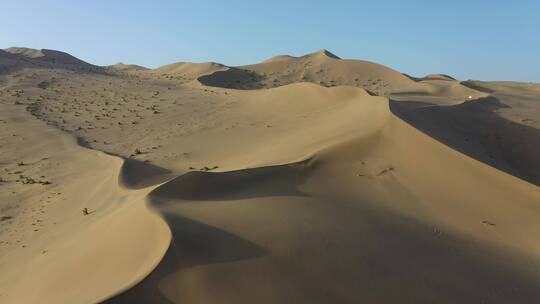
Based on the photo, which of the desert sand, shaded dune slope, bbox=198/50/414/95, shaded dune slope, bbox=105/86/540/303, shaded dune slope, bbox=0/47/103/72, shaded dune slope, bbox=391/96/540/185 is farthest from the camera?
shaded dune slope, bbox=0/47/103/72

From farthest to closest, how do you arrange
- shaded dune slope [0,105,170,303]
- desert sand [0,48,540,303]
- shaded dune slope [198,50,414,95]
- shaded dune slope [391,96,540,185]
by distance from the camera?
shaded dune slope [198,50,414,95] → shaded dune slope [391,96,540,185] → shaded dune slope [0,105,170,303] → desert sand [0,48,540,303]

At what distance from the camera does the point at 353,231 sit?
15.5ft

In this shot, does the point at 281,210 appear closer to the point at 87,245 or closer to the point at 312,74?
the point at 87,245

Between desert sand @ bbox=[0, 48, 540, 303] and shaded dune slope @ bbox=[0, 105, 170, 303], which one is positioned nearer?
desert sand @ bbox=[0, 48, 540, 303]

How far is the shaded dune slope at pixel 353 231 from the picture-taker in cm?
386

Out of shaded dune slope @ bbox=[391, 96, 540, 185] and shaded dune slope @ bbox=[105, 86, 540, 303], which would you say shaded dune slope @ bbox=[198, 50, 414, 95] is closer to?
shaded dune slope @ bbox=[391, 96, 540, 185]

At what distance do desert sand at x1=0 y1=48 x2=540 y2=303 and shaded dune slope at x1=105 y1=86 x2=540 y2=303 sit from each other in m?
0.02

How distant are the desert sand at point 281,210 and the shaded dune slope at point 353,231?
0.02 metres

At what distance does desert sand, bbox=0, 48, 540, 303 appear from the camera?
396cm

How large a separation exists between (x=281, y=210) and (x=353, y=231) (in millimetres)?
840

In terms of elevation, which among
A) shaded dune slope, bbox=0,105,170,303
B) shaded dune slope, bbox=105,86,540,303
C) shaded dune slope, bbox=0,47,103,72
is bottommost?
shaded dune slope, bbox=0,105,170,303

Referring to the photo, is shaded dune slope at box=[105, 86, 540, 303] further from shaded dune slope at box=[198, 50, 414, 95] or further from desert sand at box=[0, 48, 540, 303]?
shaded dune slope at box=[198, 50, 414, 95]

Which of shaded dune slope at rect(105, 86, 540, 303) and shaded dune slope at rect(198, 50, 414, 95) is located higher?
shaded dune slope at rect(198, 50, 414, 95)

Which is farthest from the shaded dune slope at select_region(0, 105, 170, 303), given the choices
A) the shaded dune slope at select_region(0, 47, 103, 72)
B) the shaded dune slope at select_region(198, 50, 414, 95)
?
the shaded dune slope at select_region(0, 47, 103, 72)
